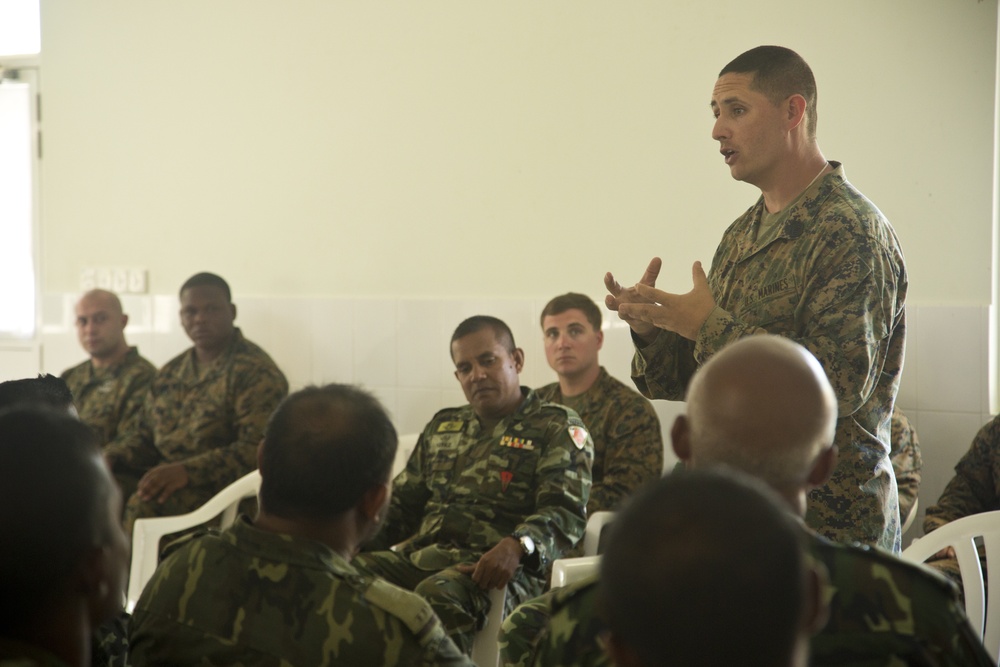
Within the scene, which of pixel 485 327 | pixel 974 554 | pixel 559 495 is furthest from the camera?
pixel 485 327

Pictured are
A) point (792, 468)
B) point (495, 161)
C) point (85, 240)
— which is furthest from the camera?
point (85, 240)

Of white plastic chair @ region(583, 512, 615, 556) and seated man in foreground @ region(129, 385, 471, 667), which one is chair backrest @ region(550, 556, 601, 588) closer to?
white plastic chair @ region(583, 512, 615, 556)

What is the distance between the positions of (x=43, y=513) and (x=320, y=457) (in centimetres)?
47

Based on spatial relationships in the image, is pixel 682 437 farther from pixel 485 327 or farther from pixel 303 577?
pixel 485 327

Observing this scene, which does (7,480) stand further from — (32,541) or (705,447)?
(705,447)

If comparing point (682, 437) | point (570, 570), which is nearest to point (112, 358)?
point (570, 570)

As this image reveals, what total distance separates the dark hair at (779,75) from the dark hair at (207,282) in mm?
2967

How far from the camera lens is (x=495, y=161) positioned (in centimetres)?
440

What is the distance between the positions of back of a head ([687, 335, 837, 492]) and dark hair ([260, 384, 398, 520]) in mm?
522

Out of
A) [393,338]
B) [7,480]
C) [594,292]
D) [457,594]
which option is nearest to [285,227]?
[393,338]

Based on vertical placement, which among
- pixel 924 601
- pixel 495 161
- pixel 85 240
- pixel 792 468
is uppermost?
pixel 495 161

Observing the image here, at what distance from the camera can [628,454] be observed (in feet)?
11.7

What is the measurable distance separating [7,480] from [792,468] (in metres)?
0.97

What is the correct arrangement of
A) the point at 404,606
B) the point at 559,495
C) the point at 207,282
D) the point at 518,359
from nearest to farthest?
1. the point at 404,606
2. the point at 559,495
3. the point at 518,359
4. the point at 207,282
